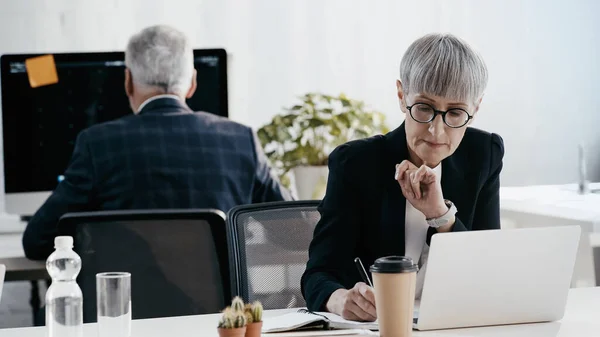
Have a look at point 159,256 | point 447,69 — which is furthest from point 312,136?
point 447,69

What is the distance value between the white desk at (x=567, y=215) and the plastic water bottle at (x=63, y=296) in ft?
6.70

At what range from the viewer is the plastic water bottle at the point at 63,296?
4.38 ft

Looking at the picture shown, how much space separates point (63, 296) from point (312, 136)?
7.61ft

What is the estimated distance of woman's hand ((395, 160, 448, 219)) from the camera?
1.66m

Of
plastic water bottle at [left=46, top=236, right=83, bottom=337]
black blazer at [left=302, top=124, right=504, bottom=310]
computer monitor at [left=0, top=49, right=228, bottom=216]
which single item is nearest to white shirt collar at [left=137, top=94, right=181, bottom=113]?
computer monitor at [left=0, top=49, right=228, bottom=216]

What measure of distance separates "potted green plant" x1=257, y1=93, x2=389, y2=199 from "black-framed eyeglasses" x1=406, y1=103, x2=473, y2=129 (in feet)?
5.06

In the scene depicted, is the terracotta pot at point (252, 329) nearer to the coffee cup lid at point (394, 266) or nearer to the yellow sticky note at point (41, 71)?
the coffee cup lid at point (394, 266)

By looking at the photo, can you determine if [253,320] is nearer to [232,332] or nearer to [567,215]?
[232,332]

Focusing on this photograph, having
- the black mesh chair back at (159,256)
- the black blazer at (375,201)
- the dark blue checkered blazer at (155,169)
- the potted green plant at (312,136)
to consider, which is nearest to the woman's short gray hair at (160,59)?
the dark blue checkered blazer at (155,169)

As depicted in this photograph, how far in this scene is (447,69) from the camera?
1.72 m

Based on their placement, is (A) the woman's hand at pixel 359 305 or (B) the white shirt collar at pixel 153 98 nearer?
(A) the woman's hand at pixel 359 305

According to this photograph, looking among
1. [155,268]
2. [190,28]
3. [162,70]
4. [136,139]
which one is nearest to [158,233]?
[155,268]

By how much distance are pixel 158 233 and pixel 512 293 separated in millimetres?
963

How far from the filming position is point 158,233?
216cm
